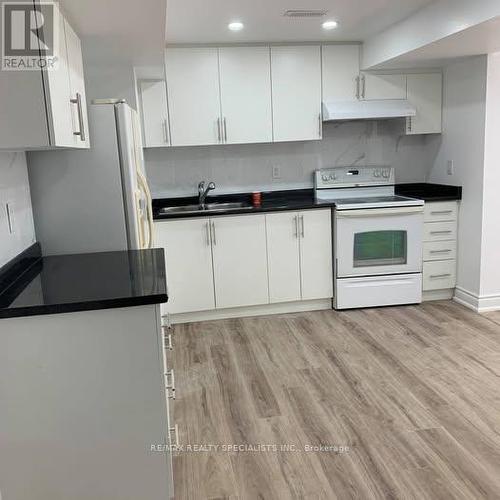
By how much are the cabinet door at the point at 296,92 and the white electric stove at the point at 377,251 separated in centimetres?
65

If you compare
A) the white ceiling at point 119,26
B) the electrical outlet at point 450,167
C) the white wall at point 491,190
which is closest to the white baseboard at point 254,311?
the white wall at point 491,190

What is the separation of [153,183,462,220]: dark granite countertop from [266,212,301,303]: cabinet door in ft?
0.35

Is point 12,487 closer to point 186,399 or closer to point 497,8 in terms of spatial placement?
point 186,399

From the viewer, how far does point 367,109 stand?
13.7 ft

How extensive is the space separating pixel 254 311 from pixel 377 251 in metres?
1.14

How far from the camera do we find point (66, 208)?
8.39 ft

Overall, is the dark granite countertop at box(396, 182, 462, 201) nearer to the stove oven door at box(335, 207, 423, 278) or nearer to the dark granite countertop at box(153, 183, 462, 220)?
the dark granite countertop at box(153, 183, 462, 220)

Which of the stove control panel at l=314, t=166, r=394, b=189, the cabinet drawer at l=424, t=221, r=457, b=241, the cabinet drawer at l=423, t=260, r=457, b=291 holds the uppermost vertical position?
the stove control panel at l=314, t=166, r=394, b=189

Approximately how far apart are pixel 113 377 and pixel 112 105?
146 cm

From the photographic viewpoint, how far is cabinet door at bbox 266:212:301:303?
400 centimetres

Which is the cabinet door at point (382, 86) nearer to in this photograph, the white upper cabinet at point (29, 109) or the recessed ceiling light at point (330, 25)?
the recessed ceiling light at point (330, 25)

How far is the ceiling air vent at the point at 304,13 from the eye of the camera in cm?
318

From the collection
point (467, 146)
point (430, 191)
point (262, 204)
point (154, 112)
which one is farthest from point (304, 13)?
point (430, 191)

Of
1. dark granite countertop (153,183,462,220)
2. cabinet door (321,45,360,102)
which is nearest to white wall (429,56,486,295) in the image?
dark granite countertop (153,183,462,220)
